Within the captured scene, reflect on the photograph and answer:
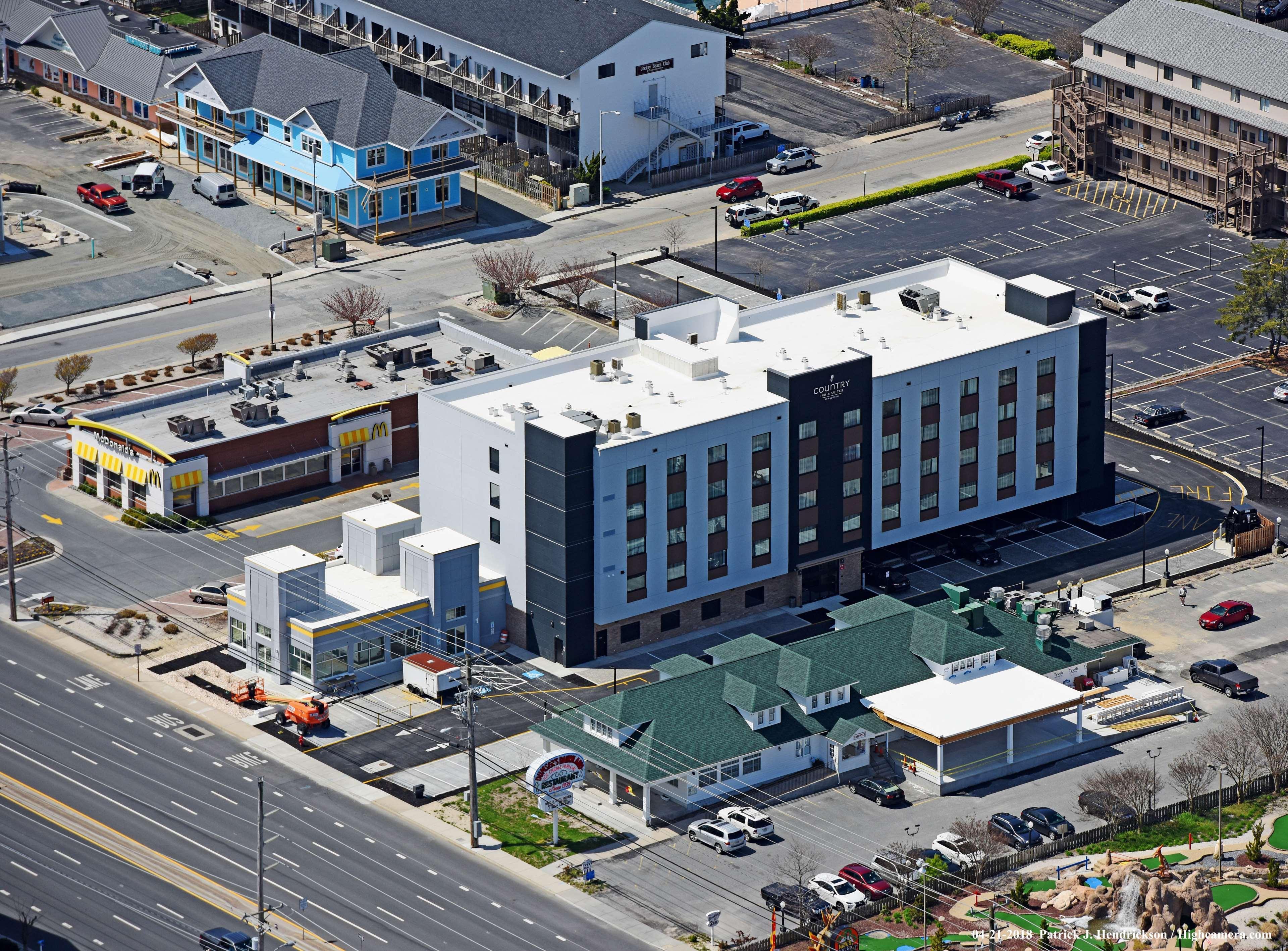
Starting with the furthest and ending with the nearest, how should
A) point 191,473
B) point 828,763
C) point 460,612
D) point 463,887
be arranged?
1. point 191,473
2. point 460,612
3. point 828,763
4. point 463,887

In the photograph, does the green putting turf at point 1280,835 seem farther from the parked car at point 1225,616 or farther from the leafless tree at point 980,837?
the parked car at point 1225,616

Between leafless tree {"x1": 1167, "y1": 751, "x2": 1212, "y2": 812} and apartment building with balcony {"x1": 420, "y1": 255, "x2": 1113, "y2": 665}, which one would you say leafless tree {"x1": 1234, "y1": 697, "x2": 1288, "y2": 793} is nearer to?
leafless tree {"x1": 1167, "y1": 751, "x2": 1212, "y2": 812}

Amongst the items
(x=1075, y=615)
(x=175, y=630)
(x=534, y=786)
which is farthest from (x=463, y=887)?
(x=1075, y=615)

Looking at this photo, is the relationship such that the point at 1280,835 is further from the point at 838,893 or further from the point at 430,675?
the point at 430,675

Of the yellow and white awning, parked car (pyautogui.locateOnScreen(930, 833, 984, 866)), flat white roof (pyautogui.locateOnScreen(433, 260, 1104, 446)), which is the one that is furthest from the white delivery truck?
parked car (pyautogui.locateOnScreen(930, 833, 984, 866))

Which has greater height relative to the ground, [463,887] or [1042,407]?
[1042,407]

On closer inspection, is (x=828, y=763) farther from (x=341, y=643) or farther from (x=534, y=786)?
(x=341, y=643)
